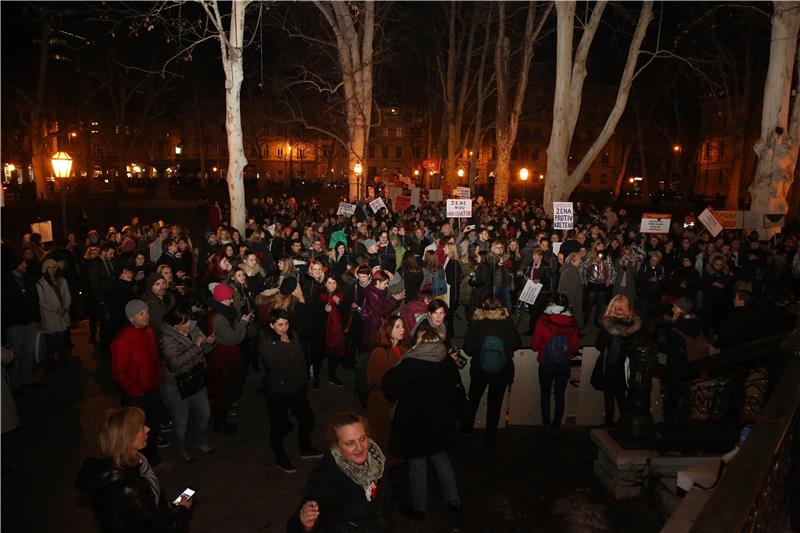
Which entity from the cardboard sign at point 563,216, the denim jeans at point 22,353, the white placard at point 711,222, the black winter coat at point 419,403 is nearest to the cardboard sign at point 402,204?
the cardboard sign at point 563,216

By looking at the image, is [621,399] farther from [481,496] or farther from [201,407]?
[201,407]

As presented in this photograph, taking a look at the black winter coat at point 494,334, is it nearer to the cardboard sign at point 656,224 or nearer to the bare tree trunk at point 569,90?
the cardboard sign at point 656,224

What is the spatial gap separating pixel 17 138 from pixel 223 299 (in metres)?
44.5

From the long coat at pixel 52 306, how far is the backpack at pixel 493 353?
661 cm

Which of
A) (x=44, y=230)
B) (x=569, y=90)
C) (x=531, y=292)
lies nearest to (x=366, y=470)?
(x=531, y=292)

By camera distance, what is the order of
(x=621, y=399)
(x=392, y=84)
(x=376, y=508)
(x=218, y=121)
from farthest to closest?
(x=218, y=121) → (x=392, y=84) → (x=621, y=399) → (x=376, y=508)

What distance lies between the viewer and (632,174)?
84.5 meters

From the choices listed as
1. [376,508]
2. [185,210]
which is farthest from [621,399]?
[185,210]

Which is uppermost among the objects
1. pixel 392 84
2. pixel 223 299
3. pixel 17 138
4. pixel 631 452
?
pixel 392 84

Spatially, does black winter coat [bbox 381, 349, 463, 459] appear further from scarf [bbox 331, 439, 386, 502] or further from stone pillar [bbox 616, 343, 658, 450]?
stone pillar [bbox 616, 343, 658, 450]

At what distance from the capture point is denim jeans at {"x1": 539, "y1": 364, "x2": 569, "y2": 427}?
661cm

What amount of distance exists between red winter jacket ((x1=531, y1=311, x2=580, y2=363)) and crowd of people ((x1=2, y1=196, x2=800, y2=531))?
16mm

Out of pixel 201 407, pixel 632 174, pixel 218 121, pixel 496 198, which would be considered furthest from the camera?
pixel 632 174

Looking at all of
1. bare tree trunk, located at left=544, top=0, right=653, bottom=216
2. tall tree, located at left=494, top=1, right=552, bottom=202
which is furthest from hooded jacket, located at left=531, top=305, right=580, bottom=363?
tall tree, located at left=494, top=1, right=552, bottom=202
